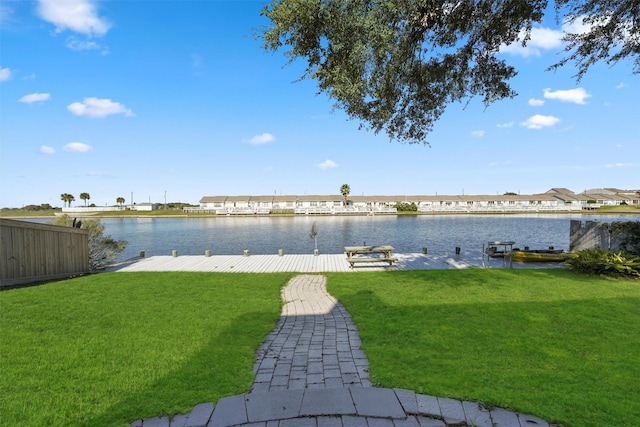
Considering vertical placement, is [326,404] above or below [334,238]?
above

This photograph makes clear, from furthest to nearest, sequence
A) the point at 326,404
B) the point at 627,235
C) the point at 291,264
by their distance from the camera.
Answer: the point at 291,264, the point at 627,235, the point at 326,404

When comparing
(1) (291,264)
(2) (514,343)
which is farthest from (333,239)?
(2) (514,343)

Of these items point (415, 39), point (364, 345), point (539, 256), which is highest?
point (415, 39)

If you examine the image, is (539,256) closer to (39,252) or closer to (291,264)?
(291,264)

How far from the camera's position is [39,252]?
10.4m

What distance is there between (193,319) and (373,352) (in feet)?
11.1

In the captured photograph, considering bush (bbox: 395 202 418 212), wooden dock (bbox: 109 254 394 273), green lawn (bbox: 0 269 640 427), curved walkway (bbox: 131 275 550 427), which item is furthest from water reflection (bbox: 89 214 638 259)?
bush (bbox: 395 202 418 212)

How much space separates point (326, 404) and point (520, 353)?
2910 mm

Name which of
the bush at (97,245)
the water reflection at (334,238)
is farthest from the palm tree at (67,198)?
the bush at (97,245)

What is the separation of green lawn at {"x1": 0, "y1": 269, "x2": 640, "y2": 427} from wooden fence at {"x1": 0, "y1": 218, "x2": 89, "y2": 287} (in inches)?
56.6

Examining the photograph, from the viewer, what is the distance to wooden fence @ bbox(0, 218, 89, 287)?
9.35m

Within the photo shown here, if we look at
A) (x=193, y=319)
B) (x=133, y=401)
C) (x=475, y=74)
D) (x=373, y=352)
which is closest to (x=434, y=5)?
(x=475, y=74)

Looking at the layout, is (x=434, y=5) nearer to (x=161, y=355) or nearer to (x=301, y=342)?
(x=301, y=342)

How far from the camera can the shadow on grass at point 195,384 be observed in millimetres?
3188
